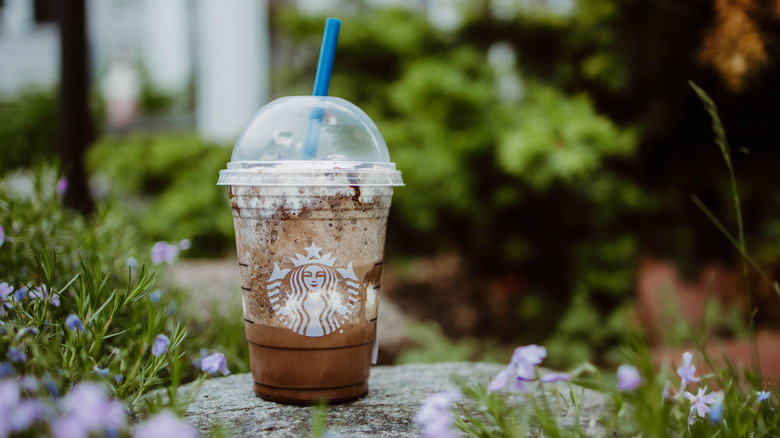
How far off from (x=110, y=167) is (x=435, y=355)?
3.18 meters

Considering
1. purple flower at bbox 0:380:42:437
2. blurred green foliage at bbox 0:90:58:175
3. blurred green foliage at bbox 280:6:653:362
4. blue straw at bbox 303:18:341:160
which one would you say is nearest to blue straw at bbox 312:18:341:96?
blue straw at bbox 303:18:341:160

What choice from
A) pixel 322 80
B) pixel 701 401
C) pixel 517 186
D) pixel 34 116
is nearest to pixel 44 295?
pixel 322 80

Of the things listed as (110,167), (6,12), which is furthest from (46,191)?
(6,12)

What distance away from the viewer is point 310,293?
57.4 inches

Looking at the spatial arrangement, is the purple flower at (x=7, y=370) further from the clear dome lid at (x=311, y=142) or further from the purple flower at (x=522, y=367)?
the purple flower at (x=522, y=367)

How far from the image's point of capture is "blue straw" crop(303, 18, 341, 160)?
5.07 feet

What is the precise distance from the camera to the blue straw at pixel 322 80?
1545 mm

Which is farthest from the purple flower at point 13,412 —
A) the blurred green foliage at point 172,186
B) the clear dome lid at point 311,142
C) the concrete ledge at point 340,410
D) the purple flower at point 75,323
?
the blurred green foliage at point 172,186

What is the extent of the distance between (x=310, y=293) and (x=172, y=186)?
3514 mm

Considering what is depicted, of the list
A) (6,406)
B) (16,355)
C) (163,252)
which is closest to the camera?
(6,406)

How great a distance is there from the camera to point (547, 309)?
3227 mm

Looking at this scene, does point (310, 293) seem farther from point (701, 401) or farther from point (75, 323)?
point (701, 401)

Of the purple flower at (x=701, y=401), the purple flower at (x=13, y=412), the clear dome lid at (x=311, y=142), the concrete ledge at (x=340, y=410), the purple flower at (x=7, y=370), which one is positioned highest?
the clear dome lid at (x=311, y=142)

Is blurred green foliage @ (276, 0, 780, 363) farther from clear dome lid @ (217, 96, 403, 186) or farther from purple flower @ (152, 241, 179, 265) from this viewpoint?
purple flower @ (152, 241, 179, 265)
